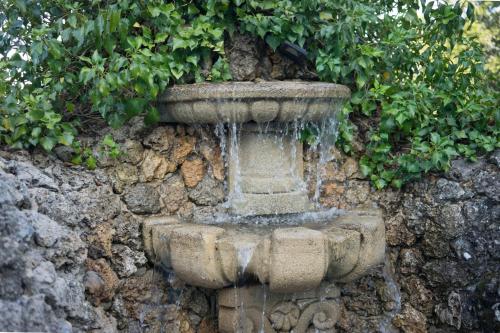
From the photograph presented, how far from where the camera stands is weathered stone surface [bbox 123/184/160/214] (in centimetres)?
320

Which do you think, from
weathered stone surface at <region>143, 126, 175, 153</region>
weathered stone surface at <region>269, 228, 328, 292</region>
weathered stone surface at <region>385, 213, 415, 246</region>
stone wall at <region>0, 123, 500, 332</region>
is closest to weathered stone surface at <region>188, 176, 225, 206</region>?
stone wall at <region>0, 123, 500, 332</region>

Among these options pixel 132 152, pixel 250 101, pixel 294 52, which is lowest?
pixel 132 152

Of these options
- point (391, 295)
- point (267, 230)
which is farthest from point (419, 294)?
point (267, 230)

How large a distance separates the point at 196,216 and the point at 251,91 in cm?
86

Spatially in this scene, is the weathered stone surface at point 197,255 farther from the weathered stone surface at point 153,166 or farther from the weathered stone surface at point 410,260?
the weathered stone surface at point 410,260

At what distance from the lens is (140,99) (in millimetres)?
3053

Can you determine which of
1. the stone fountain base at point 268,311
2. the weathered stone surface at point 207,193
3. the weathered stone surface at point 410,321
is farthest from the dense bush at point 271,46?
the stone fountain base at point 268,311

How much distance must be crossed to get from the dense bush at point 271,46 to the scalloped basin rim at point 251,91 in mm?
134

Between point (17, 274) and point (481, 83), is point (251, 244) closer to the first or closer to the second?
point (17, 274)

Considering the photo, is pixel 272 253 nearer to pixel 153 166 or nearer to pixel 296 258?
pixel 296 258

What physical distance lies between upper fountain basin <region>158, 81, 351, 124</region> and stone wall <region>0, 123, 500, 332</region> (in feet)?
1.15

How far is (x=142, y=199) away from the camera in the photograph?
3.23 m

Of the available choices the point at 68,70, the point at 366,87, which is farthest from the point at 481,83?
the point at 68,70

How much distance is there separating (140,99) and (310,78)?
1.08 meters
